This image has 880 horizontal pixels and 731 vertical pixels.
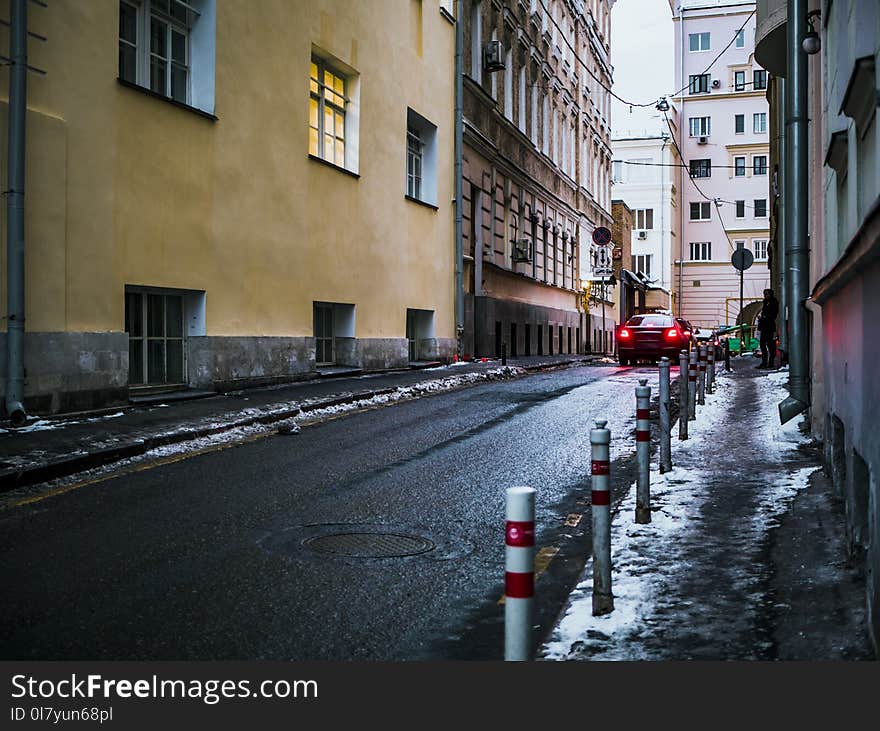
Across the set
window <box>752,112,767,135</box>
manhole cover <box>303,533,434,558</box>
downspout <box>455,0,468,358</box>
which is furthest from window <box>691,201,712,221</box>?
manhole cover <box>303,533,434,558</box>

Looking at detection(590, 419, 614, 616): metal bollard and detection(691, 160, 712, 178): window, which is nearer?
detection(590, 419, 614, 616): metal bollard

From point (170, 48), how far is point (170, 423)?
20.2 ft

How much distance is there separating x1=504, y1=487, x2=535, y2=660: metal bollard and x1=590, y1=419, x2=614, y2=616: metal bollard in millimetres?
1547

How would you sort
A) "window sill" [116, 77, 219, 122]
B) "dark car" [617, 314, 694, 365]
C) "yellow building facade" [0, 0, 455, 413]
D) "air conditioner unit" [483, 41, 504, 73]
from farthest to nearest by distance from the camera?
"air conditioner unit" [483, 41, 504, 73]
"dark car" [617, 314, 694, 365]
"window sill" [116, 77, 219, 122]
"yellow building facade" [0, 0, 455, 413]

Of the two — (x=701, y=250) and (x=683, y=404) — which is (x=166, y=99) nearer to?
(x=683, y=404)

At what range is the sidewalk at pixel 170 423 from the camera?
873cm

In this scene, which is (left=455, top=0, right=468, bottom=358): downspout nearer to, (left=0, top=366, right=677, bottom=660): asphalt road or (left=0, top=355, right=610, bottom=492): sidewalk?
(left=0, top=355, right=610, bottom=492): sidewalk

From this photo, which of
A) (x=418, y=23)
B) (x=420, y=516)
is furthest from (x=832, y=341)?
(x=418, y=23)

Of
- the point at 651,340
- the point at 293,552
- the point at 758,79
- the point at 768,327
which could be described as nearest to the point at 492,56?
the point at 651,340

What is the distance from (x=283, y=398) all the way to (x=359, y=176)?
738 centimetres

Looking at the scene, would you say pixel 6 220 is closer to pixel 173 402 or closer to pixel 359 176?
pixel 173 402

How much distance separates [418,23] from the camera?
80.6 feet

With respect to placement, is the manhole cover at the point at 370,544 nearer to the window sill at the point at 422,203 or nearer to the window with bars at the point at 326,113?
the window with bars at the point at 326,113

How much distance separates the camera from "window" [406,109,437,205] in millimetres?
24875
